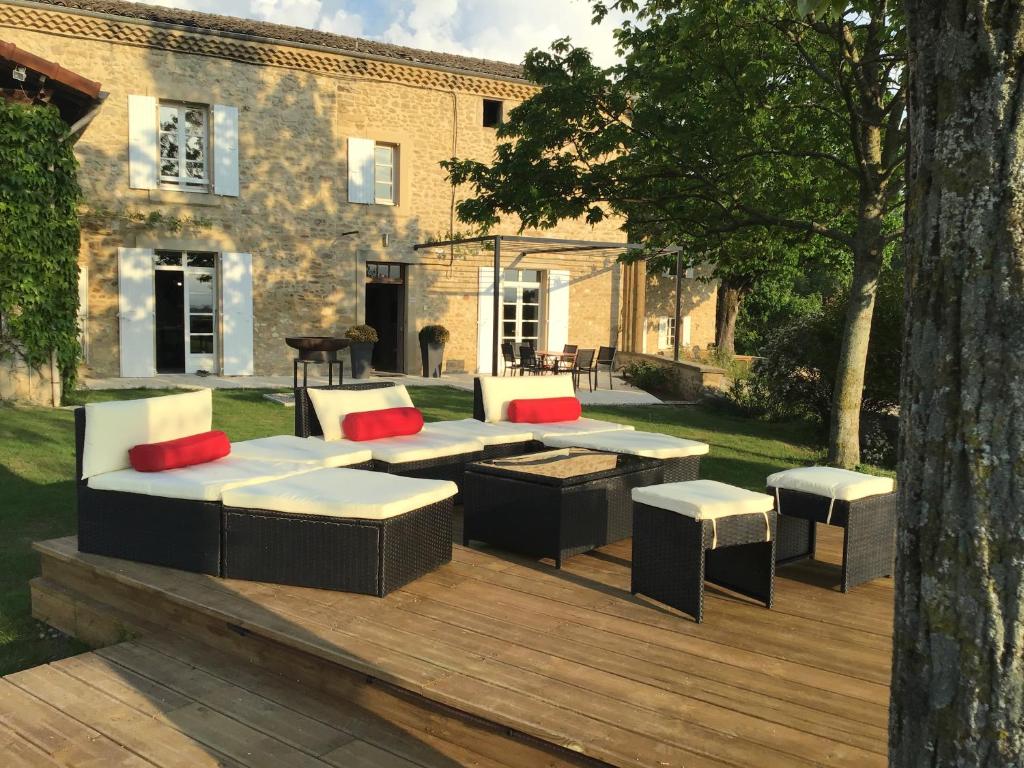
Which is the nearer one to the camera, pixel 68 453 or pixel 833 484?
pixel 833 484

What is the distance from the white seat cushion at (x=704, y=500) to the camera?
11.4 ft

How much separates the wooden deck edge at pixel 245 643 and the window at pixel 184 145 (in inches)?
426

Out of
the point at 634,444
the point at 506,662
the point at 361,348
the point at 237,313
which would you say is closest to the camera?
the point at 506,662

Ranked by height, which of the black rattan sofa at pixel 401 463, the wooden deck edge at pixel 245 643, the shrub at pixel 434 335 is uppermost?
the shrub at pixel 434 335

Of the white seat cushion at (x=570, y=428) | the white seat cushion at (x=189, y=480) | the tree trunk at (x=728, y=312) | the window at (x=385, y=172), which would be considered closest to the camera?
the white seat cushion at (x=189, y=480)

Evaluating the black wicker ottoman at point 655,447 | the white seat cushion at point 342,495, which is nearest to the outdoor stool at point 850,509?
the black wicker ottoman at point 655,447

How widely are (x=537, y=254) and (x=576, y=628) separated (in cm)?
1389

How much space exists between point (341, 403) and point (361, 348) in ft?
28.1

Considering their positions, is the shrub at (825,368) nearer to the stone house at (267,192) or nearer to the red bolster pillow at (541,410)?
the red bolster pillow at (541,410)

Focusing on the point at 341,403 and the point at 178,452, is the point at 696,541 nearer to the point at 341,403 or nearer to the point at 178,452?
the point at 178,452

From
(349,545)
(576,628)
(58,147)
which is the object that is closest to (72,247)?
(58,147)

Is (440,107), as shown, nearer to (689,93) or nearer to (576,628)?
(689,93)

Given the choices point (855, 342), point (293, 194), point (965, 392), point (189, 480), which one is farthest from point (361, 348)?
point (965, 392)

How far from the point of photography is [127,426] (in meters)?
4.19
